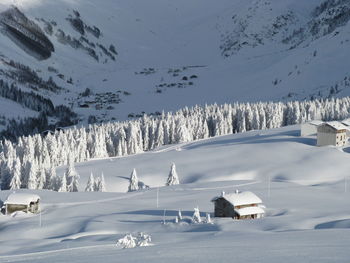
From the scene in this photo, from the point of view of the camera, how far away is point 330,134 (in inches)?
4788

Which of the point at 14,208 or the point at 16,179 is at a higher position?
the point at 16,179

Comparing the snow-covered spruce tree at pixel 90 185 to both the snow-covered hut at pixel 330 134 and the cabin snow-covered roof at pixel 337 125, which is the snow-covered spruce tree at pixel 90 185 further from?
the cabin snow-covered roof at pixel 337 125

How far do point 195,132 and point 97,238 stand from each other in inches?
4456

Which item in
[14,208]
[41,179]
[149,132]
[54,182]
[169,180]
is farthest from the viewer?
[149,132]

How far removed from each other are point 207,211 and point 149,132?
9554 centimetres

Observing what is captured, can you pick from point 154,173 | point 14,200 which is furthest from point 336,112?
point 14,200

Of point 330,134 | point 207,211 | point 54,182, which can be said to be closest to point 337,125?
point 330,134

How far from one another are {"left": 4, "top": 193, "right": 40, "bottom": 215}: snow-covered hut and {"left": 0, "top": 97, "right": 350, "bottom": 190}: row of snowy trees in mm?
39376

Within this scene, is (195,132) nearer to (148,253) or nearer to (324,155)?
(324,155)

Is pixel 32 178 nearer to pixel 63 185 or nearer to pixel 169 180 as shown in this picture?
pixel 63 185

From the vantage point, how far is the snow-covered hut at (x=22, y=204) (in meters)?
75.1

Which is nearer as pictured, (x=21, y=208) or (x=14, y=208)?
(x=21, y=208)

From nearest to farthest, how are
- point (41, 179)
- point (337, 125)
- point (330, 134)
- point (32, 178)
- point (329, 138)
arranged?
point (32, 178)
point (41, 179)
point (330, 134)
point (329, 138)
point (337, 125)

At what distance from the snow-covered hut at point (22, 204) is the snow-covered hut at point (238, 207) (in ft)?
70.7
